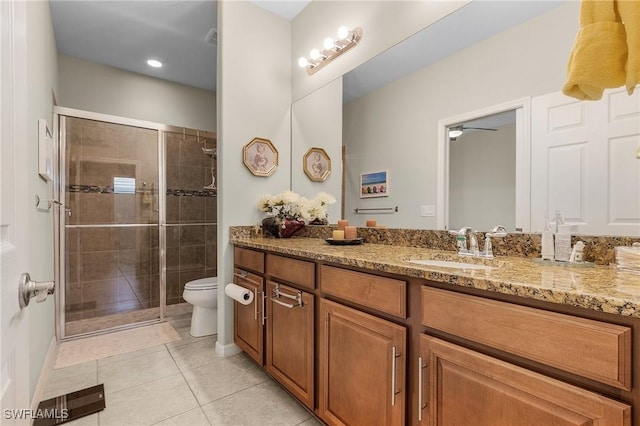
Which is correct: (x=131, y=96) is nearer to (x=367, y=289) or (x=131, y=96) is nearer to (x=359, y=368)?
(x=367, y=289)

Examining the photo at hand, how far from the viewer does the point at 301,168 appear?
2537 mm

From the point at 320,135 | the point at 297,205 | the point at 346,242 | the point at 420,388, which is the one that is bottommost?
the point at 420,388

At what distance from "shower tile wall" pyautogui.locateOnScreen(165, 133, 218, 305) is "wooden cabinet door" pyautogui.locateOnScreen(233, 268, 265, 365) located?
4.85 ft

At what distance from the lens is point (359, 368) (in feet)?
3.75

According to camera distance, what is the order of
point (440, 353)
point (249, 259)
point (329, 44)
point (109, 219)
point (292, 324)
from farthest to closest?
point (109, 219) < point (329, 44) < point (249, 259) < point (292, 324) < point (440, 353)

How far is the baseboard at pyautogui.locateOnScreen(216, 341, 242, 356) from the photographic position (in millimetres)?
2186

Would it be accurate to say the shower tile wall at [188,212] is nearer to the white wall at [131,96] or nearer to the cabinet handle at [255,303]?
the white wall at [131,96]

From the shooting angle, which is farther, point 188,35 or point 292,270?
point 188,35

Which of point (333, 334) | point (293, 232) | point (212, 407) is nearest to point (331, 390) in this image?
point (333, 334)

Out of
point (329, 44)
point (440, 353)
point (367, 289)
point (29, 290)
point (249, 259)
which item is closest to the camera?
point (29, 290)

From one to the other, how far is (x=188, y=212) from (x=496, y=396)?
3375mm

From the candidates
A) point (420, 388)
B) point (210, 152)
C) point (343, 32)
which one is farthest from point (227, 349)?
point (343, 32)

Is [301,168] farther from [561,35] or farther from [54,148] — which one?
[54,148]

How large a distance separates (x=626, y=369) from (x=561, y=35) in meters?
1.19
